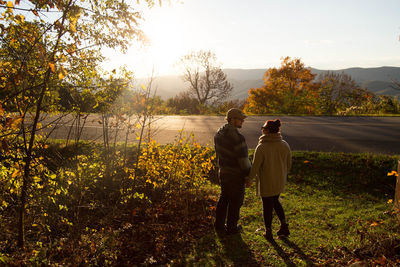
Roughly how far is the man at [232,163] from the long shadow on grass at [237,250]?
142mm

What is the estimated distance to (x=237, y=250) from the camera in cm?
385

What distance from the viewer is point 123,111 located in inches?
198

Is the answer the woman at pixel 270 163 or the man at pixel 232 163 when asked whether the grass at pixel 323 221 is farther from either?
the woman at pixel 270 163

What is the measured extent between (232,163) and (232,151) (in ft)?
0.63

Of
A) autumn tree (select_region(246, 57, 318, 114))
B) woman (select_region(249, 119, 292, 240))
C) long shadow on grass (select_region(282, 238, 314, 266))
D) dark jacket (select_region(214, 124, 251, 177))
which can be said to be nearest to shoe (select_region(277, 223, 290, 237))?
long shadow on grass (select_region(282, 238, 314, 266))

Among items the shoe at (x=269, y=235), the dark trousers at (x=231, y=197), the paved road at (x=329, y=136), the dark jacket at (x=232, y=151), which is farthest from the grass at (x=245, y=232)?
the paved road at (x=329, y=136)

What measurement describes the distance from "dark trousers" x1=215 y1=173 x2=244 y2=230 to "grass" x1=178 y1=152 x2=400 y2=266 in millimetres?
271

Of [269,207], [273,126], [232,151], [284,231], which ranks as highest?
[273,126]

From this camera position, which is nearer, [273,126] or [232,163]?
[273,126]

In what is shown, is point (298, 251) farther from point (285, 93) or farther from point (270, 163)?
point (285, 93)

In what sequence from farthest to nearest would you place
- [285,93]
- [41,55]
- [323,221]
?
1. [285,93]
2. [323,221]
3. [41,55]

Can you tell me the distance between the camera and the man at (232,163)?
3828mm

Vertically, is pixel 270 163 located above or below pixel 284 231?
above

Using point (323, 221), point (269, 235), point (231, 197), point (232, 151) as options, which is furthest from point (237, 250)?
point (323, 221)
